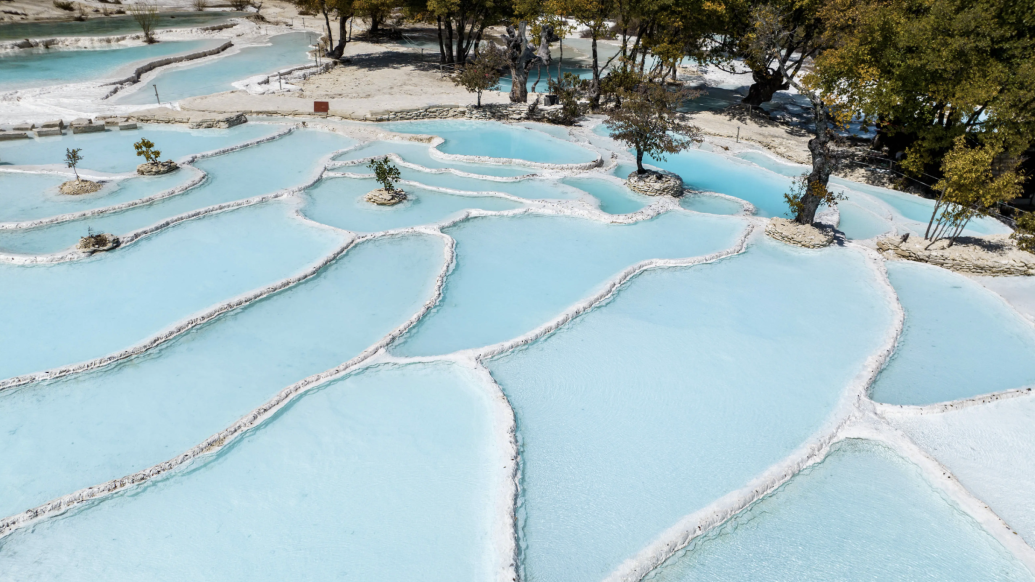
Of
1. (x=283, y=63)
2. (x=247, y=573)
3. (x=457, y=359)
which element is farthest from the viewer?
(x=283, y=63)

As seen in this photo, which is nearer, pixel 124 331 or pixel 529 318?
pixel 124 331

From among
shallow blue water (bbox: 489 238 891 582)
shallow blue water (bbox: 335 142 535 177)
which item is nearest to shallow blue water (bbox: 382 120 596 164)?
shallow blue water (bbox: 335 142 535 177)

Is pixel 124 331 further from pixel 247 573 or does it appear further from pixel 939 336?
pixel 939 336

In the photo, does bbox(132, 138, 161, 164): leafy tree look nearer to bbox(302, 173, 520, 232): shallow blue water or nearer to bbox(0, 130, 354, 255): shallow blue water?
A: bbox(0, 130, 354, 255): shallow blue water

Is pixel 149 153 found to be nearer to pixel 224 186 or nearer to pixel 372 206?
pixel 224 186

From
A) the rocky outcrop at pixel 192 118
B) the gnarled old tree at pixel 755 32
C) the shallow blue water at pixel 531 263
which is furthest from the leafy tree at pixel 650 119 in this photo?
the rocky outcrop at pixel 192 118

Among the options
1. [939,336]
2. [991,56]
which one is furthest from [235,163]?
[991,56]

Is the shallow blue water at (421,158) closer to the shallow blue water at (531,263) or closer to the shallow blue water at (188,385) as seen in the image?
the shallow blue water at (531,263)
